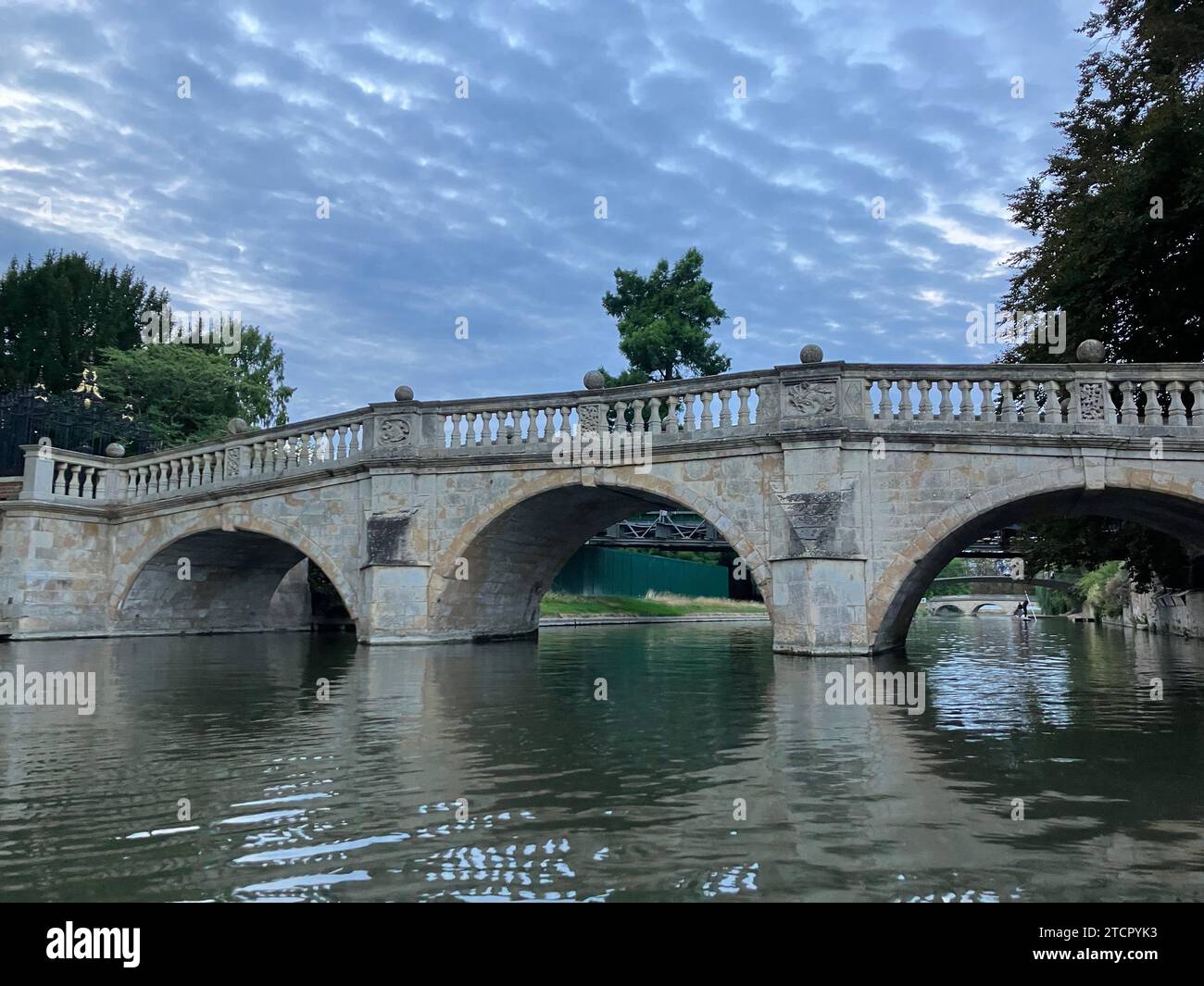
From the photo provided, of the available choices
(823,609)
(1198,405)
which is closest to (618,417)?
(823,609)

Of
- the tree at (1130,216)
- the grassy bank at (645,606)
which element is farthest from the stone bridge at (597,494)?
the grassy bank at (645,606)

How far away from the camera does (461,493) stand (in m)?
16.8

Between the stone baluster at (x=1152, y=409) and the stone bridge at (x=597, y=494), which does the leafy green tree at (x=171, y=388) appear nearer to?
the stone bridge at (x=597, y=494)

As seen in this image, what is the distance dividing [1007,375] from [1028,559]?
454 inches

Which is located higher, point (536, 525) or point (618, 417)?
point (618, 417)

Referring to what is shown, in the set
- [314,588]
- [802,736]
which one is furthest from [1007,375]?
[314,588]

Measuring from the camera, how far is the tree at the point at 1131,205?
1419cm

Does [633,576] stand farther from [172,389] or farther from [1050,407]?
[1050,407]

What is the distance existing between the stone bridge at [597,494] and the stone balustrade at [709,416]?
0.13 feet

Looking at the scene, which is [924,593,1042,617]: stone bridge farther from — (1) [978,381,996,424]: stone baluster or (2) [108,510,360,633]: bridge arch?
(1) [978,381,996,424]: stone baluster

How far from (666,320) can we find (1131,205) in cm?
2444

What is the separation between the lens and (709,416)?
14922 mm
